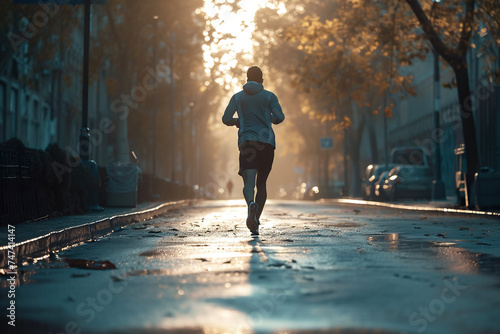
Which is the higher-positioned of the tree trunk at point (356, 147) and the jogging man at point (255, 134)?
the tree trunk at point (356, 147)

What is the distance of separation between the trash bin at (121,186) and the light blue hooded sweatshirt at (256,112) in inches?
510

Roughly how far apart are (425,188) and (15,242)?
3297 centimetres

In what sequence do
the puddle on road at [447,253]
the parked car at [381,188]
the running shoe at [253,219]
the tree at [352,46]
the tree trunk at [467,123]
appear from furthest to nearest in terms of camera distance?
the parked car at [381,188], the tree at [352,46], the tree trunk at [467,123], the running shoe at [253,219], the puddle on road at [447,253]

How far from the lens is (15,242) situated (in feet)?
31.4

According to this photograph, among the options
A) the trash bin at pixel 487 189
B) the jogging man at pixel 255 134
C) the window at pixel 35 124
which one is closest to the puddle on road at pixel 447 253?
the jogging man at pixel 255 134

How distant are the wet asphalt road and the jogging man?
1.40 meters

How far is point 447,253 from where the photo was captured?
32.1ft

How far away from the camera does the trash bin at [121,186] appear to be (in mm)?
25709

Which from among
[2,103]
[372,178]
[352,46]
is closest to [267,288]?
[352,46]

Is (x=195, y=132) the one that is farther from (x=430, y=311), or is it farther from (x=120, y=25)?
(x=430, y=311)

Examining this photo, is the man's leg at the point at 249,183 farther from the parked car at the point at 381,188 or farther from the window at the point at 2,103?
the parked car at the point at 381,188

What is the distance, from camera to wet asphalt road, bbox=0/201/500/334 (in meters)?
5.32

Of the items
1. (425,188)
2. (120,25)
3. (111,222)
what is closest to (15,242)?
(111,222)

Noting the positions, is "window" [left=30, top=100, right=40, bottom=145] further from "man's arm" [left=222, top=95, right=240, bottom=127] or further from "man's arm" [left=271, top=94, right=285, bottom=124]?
"man's arm" [left=271, top=94, right=285, bottom=124]
